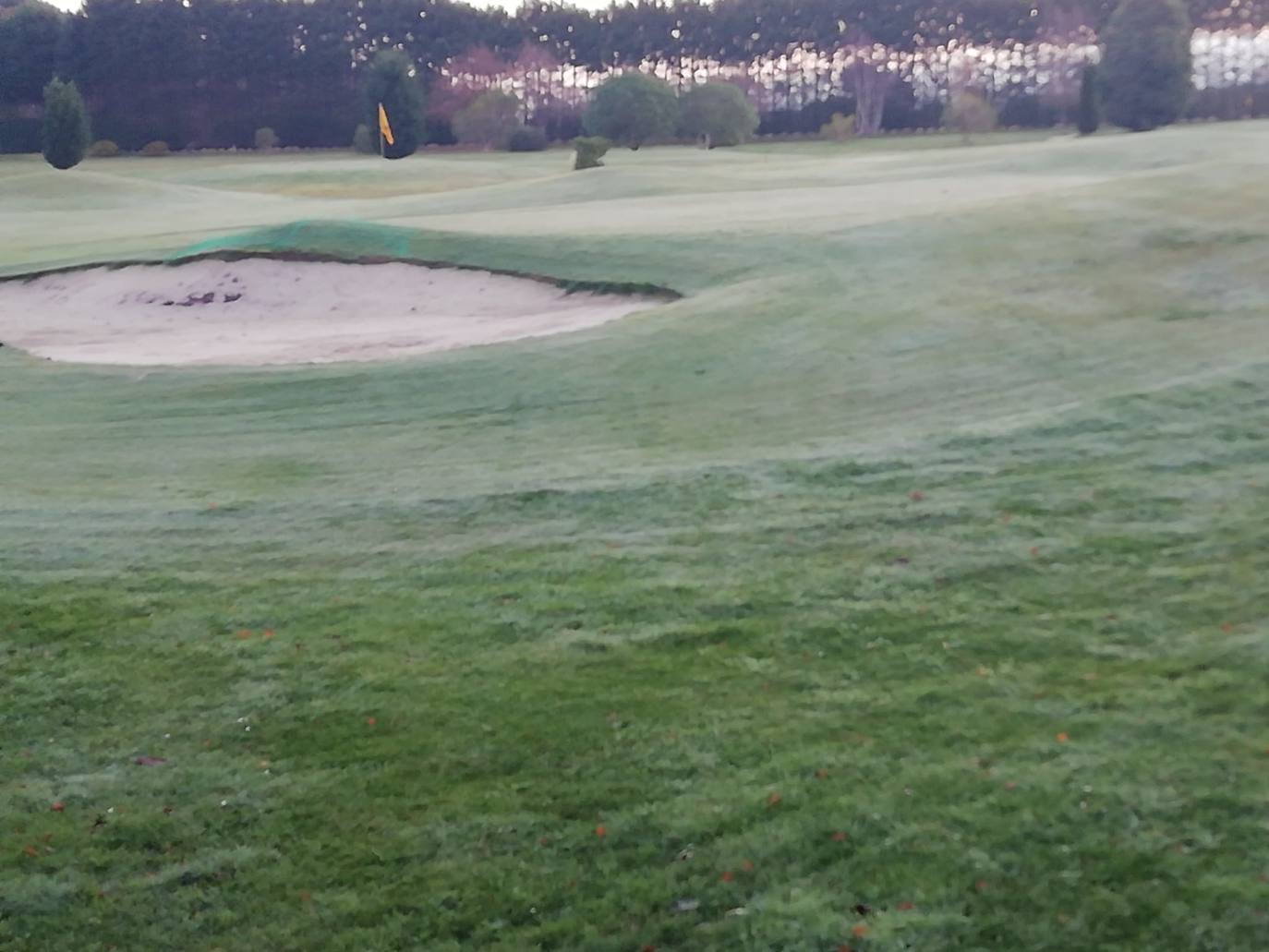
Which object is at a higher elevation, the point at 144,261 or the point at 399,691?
the point at 144,261

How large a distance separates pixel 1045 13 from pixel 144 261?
4567 centimetres

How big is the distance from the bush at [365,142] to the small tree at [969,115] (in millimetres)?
21974

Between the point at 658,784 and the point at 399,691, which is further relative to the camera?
the point at 399,691

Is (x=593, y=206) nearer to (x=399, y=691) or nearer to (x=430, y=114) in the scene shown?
(x=399, y=691)

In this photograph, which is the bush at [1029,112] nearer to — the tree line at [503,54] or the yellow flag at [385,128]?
the tree line at [503,54]

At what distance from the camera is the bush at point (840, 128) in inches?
2089

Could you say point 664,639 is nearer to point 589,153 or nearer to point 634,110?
point 589,153

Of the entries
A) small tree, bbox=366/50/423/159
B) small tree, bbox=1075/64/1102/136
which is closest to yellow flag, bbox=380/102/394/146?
small tree, bbox=366/50/423/159

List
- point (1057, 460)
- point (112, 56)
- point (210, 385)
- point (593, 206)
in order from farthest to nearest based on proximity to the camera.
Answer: point (112, 56)
point (593, 206)
point (210, 385)
point (1057, 460)

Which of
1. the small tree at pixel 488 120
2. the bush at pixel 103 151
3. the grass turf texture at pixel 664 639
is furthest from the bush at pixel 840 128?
the grass turf texture at pixel 664 639

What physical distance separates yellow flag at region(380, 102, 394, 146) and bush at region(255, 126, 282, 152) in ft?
23.5

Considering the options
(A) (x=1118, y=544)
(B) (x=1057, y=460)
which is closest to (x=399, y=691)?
(A) (x=1118, y=544)

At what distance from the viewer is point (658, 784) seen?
4.81m

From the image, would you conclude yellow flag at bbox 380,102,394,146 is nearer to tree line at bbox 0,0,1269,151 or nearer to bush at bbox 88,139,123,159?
tree line at bbox 0,0,1269,151
